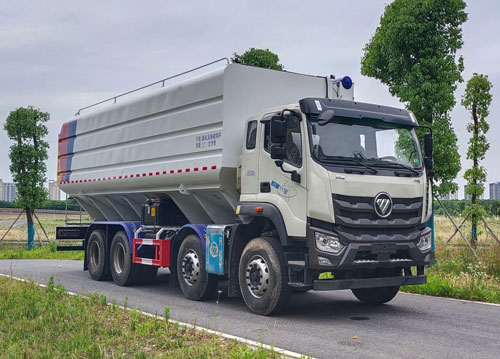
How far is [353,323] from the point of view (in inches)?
328

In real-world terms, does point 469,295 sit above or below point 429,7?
below

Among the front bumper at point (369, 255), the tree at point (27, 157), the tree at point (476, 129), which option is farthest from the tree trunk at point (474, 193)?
the tree at point (27, 157)

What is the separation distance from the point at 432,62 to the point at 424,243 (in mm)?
8409

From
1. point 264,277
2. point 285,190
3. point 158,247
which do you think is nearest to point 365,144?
point 285,190

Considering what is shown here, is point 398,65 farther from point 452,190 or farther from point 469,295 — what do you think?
point 469,295

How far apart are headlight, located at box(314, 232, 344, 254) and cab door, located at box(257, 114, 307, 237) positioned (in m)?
0.24

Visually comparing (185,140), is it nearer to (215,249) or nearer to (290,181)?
(215,249)

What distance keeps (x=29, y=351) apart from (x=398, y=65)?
13347 millimetres

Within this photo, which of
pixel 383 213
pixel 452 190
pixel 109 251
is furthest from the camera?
pixel 452 190

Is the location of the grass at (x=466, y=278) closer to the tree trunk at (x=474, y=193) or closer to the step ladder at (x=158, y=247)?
the tree trunk at (x=474, y=193)

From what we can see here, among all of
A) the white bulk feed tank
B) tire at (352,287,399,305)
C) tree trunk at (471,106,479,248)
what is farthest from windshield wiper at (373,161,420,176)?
tree trunk at (471,106,479,248)

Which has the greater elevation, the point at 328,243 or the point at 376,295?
the point at 328,243

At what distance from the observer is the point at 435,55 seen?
16297mm

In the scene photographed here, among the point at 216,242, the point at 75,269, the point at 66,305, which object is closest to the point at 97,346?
the point at 66,305
